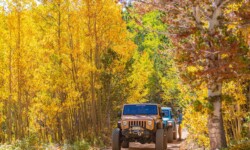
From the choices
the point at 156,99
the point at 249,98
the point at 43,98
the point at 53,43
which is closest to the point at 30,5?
the point at 53,43

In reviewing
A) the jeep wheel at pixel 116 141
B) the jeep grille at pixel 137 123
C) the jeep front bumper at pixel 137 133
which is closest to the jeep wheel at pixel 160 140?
the jeep front bumper at pixel 137 133

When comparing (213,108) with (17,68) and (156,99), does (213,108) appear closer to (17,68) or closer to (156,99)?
(17,68)

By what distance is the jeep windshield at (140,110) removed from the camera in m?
14.5

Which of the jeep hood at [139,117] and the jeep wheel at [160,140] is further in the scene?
the jeep hood at [139,117]

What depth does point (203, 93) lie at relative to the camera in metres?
12.2

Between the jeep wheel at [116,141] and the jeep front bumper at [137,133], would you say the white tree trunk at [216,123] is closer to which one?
the jeep front bumper at [137,133]

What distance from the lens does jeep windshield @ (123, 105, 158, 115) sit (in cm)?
1451

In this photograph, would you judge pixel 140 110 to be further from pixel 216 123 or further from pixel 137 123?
pixel 216 123

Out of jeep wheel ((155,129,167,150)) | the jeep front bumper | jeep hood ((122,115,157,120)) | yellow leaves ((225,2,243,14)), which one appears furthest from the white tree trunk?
jeep hood ((122,115,157,120))

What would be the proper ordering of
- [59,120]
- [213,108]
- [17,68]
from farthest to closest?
[59,120]
[17,68]
[213,108]

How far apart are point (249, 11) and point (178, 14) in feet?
6.21

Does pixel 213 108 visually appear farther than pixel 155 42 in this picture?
No

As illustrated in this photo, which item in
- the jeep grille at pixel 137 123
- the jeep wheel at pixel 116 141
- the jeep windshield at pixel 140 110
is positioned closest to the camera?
the jeep wheel at pixel 116 141

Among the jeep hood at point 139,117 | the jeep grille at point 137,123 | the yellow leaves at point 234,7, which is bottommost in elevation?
the jeep grille at point 137,123
